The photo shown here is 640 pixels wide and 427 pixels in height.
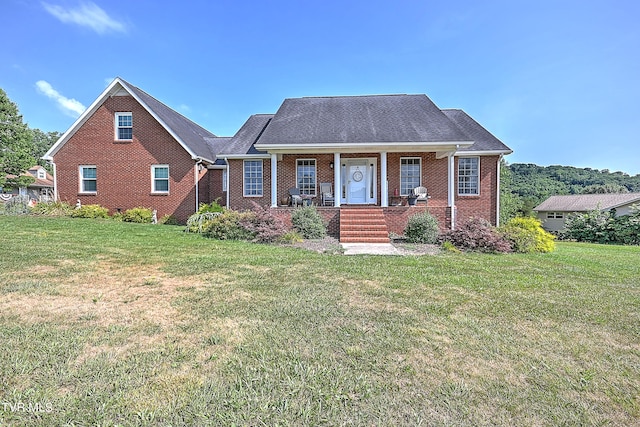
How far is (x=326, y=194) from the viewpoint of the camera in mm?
13805

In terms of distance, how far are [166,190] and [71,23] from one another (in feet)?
27.4

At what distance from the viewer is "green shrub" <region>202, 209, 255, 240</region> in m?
10.5

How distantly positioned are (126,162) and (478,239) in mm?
18153

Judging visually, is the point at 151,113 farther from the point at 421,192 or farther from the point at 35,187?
the point at 35,187

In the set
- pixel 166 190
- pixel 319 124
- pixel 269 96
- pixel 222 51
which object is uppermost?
pixel 222 51

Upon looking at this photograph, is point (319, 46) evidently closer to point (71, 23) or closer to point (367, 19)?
point (367, 19)

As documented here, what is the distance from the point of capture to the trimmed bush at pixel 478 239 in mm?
9289

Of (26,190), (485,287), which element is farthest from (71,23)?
(26,190)

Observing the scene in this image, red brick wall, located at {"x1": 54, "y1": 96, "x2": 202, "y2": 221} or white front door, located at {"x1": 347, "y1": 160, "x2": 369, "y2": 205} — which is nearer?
white front door, located at {"x1": 347, "y1": 160, "x2": 369, "y2": 205}

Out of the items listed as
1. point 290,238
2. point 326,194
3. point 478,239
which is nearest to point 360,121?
point 326,194

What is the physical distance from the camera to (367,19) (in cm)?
1330

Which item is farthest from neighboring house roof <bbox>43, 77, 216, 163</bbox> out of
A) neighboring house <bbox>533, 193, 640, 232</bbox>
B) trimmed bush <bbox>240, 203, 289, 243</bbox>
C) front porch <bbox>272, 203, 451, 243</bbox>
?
neighboring house <bbox>533, 193, 640, 232</bbox>

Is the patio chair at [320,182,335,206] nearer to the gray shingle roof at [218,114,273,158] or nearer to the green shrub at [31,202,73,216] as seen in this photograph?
the gray shingle roof at [218,114,273,158]

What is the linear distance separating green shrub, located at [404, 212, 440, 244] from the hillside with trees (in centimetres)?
4985
